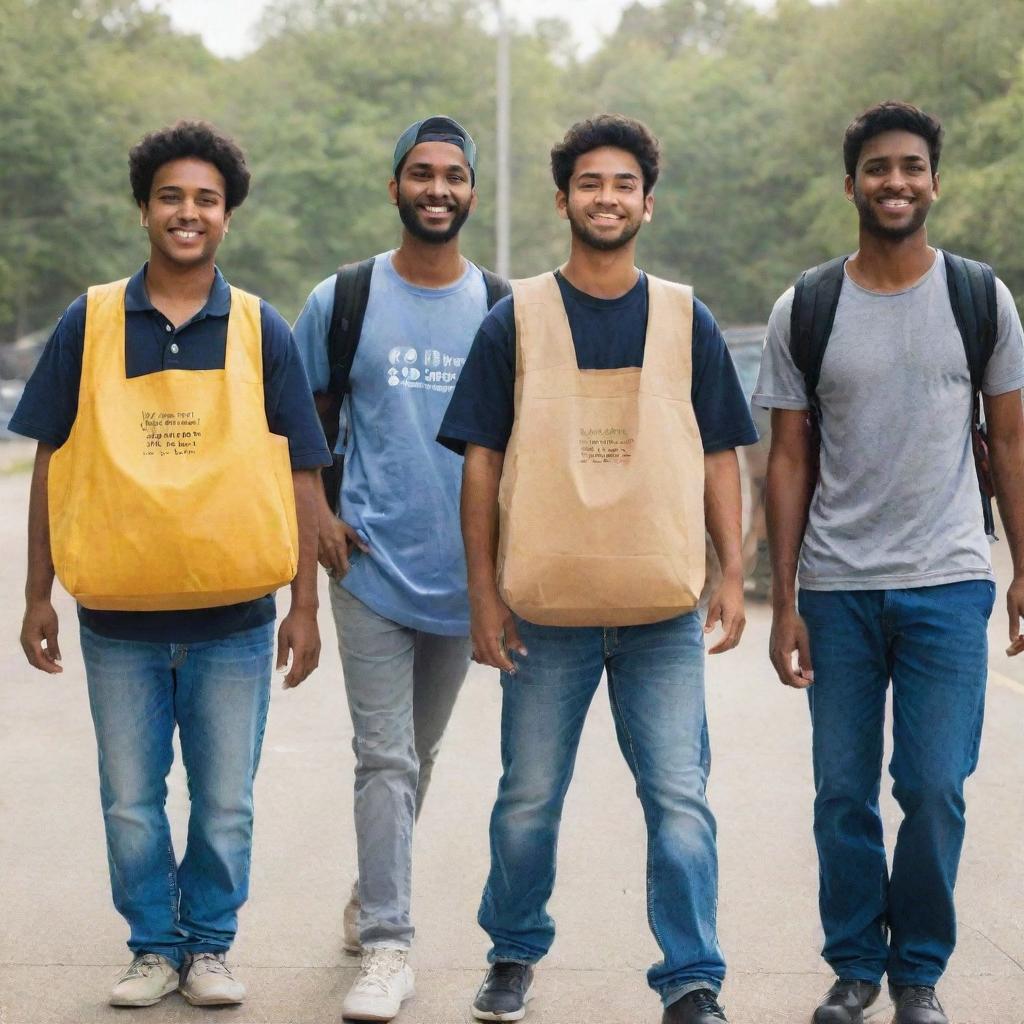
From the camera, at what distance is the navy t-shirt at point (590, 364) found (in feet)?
14.0

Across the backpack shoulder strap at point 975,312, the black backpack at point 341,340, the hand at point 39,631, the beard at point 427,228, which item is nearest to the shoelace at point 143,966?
the hand at point 39,631

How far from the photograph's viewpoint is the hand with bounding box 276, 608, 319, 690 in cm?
454

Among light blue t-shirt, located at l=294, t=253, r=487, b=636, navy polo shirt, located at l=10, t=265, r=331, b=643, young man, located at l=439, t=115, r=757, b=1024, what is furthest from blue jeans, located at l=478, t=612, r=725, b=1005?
navy polo shirt, located at l=10, t=265, r=331, b=643

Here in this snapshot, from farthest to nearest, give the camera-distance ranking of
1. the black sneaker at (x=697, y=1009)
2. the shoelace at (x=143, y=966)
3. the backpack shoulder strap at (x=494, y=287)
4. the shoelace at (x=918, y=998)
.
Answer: the backpack shoulder strap at (x=494, y=287) < the shoelace at (x=143, y=966) < the shoelace at (x=918, y=998) < the black sneaker at (x=697, y=1009)

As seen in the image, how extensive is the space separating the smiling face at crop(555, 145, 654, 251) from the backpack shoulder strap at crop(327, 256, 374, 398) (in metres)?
0.66

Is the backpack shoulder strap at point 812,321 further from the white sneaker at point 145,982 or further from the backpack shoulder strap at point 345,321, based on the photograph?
the white sneaker at point 145,982

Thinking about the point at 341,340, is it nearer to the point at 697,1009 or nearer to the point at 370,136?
the point at 697,1009

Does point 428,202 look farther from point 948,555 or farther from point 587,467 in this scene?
point 948,555

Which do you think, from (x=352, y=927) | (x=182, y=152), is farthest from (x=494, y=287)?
(x=352, y=927)

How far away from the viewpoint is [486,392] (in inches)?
169

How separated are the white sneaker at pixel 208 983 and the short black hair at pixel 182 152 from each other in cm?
185

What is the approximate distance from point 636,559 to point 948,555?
75cm

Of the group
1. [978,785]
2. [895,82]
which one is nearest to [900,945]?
[978,785]

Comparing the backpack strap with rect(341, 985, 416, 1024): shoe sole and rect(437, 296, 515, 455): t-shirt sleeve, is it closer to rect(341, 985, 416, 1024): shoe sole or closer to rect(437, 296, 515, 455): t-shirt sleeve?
rect(437, 296, 515, 455): t-shirt sleeve
